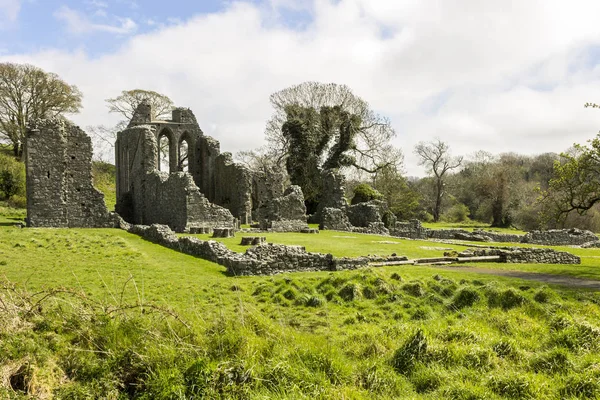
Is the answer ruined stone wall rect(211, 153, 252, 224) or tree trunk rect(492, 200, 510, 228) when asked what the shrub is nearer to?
ruined stone wall rect(211, 153, 252, 224)

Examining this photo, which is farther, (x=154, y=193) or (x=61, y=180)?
(x=154, y=193)

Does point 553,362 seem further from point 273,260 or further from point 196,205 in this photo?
point 196,205

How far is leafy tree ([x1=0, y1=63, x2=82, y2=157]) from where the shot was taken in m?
42.6

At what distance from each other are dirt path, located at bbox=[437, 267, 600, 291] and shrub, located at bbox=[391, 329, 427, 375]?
784 cm

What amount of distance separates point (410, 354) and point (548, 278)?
371 inches

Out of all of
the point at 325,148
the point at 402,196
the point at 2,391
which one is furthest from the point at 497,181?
the point at 2,391

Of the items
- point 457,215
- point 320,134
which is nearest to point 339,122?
point 320,134

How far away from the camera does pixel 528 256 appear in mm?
18688

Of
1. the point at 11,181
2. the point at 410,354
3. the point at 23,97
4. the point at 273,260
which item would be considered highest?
the point at 23,97

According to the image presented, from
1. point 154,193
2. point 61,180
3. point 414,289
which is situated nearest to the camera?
point 414,289

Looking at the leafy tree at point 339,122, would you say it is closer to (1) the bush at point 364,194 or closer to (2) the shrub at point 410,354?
(1) the bush at point 364,194

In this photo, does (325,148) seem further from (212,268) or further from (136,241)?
(212,268)

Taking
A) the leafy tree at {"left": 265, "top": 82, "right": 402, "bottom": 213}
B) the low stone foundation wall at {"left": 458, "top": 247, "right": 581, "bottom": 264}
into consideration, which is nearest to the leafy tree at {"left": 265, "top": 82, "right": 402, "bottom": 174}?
the leafy tree at {"left": 265, "top": 82, "right": 402, "bottom": 213}

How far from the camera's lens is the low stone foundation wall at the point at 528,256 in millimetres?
18431
